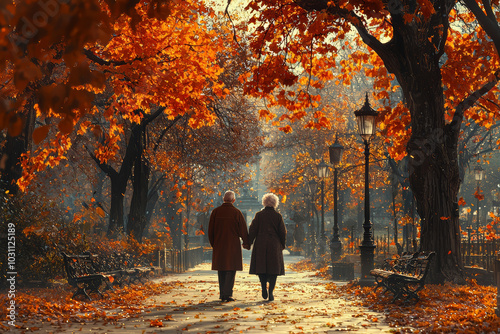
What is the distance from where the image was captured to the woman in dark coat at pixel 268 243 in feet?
41.4

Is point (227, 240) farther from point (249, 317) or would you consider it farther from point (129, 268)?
point (129, 268)

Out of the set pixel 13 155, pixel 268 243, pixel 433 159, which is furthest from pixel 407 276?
pixel 13 155

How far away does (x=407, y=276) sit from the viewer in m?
11.7

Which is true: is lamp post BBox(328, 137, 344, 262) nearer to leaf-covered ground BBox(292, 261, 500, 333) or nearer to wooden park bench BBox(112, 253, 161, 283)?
wooden park bench BBox(112, 253, 161, 283)

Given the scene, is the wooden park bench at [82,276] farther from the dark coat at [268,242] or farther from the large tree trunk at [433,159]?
the large tree trunk at [433,159]

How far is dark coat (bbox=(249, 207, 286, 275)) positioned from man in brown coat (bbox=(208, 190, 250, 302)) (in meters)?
0.27

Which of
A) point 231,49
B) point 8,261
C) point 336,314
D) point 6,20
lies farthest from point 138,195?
point 6,20

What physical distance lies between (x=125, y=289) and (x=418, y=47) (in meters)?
8.43

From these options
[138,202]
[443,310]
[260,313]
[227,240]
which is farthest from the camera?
[138,202]

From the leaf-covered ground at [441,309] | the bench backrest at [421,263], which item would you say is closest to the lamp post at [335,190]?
the leaf-covered ground at [441,309]

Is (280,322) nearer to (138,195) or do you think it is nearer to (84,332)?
(84,332)

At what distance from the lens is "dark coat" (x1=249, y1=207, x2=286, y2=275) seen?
12.6 meters

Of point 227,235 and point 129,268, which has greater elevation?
point 227,235

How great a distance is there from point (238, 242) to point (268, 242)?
57 centimetres
